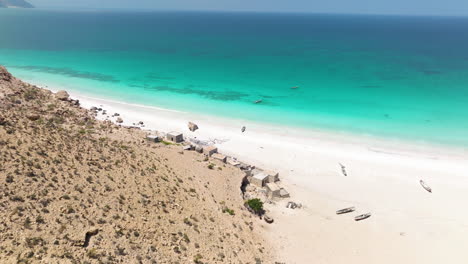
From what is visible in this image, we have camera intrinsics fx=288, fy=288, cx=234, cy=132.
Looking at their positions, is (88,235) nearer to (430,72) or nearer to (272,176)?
(272,176)

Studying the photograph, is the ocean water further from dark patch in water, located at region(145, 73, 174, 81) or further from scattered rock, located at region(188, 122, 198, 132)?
scattered rock, located at region(188, 122, 198, 132)

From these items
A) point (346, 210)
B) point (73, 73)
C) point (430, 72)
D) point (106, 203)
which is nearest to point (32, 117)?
point (106, 203)

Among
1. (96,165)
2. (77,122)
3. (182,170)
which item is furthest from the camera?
(77,122)

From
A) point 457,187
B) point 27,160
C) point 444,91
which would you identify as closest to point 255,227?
point 27,160

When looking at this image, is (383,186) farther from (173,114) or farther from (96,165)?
(173,114)

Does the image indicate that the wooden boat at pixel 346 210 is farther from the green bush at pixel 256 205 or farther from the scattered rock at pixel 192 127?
the scattered rock at pixel 192 127

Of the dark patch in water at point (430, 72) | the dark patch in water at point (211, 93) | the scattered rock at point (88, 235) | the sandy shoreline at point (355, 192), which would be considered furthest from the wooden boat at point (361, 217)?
the dark patch in water at point (430, 72)
